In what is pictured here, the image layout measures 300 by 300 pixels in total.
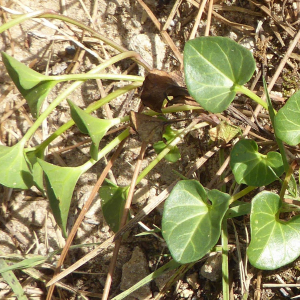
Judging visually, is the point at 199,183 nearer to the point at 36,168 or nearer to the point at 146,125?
the point at 146,125

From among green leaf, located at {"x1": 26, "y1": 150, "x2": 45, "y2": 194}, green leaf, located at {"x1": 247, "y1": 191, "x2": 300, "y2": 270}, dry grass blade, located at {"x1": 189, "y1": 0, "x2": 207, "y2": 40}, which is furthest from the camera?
dry grass blade, located at {"x1": 189, "y1": 0, "x2": 207, "y2": 40}

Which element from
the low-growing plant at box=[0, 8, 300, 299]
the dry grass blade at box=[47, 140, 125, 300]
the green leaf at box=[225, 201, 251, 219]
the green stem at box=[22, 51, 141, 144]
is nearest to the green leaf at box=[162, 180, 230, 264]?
the low-growing plant at box=[0, 8, 300, 299]

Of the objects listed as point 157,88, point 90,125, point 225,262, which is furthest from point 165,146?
point 225,262

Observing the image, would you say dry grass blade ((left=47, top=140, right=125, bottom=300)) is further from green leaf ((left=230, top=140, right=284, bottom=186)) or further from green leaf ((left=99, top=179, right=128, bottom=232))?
green leaf ((left=230, top=140, right=284, bottom=186))

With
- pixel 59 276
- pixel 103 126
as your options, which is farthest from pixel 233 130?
pixel 59 276

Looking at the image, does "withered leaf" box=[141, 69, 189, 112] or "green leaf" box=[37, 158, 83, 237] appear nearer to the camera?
"green leaf" box=[37, 158, 83, 237]

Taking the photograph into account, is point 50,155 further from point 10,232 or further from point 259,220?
point 259,220

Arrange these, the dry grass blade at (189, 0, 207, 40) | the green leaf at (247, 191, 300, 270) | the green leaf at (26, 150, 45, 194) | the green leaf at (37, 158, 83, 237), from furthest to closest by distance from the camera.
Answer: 1. the dry grass blade at (189, 0, 207, 40)
2. the green leaf at (26, 150, 45, 194)
3. the green leaf at (37, 158, 83, 237)
4. the green leaf at (247, 191, 300, 270)
